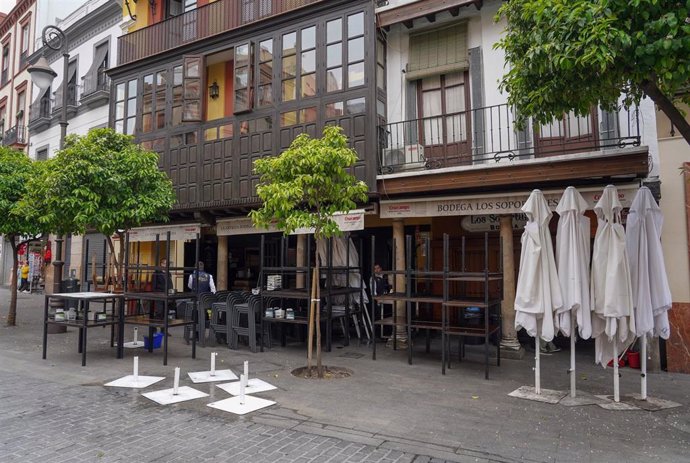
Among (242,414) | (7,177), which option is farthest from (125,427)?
(7,177)

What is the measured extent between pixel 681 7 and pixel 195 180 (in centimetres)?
1126

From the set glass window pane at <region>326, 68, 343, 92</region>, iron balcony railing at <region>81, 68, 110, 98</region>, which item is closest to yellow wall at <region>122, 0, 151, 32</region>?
iron balcony railing at <region>81, 68, 110, 98</region>

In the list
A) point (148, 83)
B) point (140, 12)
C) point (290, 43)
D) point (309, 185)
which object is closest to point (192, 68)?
point (148, 83)

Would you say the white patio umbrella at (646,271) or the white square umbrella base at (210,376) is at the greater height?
the white patio umbrella at (646,271)

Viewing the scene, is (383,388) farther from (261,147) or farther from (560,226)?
(261,147)

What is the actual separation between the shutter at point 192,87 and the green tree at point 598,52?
956cm

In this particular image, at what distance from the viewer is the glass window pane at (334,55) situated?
11.1m

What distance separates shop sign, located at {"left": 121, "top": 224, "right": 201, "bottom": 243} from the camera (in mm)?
13945

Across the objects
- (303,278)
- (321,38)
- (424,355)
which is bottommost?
(424,355)

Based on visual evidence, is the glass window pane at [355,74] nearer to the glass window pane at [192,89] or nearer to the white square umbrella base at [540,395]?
the glass window pane at [192,89]

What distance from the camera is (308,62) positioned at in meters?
11.5

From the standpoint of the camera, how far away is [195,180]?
1305 centimetres

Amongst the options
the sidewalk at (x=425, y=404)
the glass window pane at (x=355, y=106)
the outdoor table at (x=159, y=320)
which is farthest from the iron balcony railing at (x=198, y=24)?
the sidewalk at (x=425, y=404)

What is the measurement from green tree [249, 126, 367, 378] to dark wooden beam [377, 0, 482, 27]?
4508mm
